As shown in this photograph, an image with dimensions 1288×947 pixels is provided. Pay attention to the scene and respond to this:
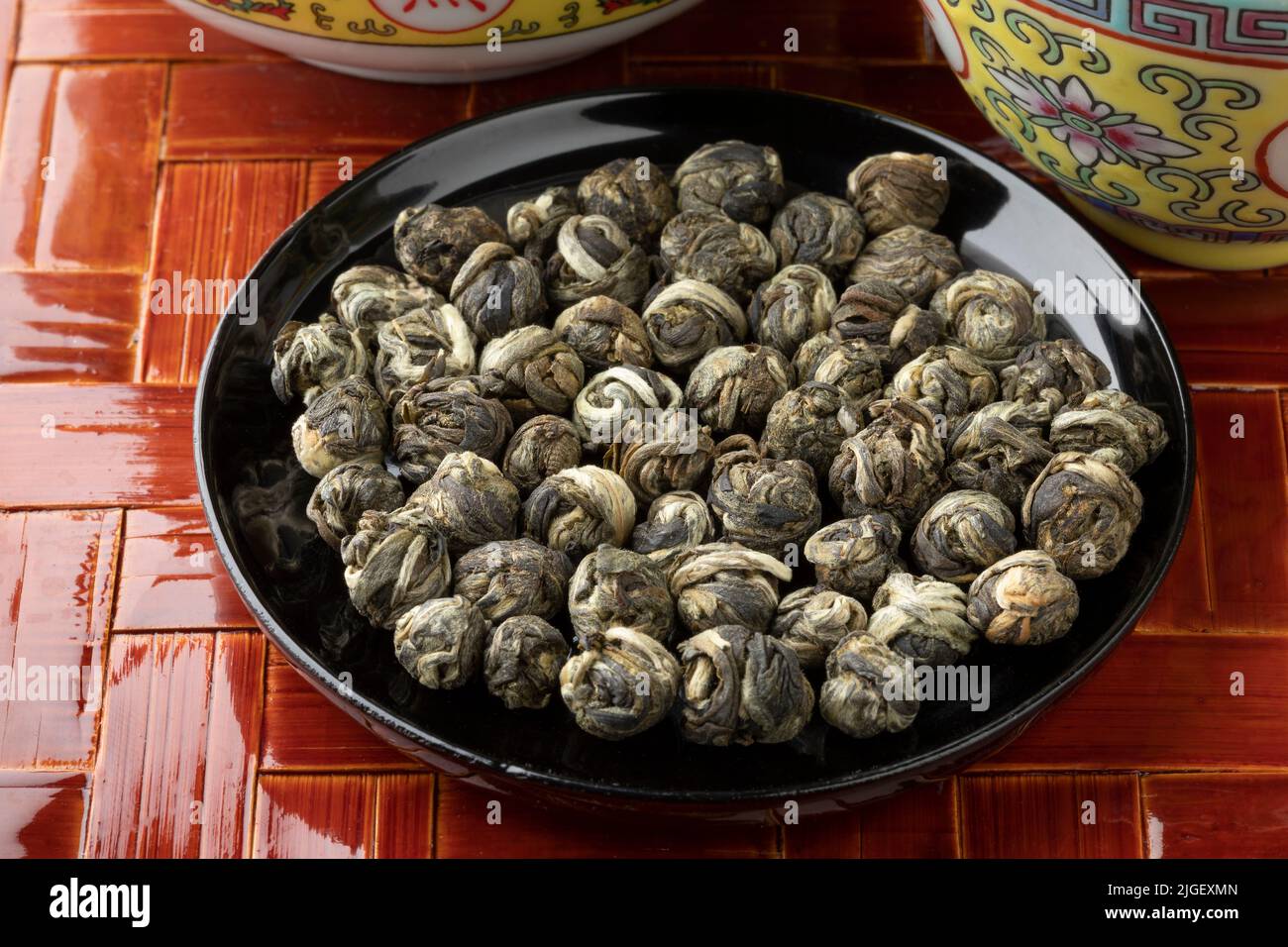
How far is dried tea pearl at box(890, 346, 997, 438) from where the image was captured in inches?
42.5

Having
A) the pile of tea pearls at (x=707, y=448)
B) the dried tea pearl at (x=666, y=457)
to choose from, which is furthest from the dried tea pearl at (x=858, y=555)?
the dried tea pearl at (x=666, y=457)

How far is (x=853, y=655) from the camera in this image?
0.95 meters

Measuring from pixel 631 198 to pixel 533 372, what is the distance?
19 centimetres

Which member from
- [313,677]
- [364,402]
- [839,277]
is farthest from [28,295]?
[839,277]

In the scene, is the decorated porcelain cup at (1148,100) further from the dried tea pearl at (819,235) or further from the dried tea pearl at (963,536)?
the dried tea pearl at (963,536)

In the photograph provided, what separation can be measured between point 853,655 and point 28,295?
2.66ft

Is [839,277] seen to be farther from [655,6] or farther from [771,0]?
[771,0]

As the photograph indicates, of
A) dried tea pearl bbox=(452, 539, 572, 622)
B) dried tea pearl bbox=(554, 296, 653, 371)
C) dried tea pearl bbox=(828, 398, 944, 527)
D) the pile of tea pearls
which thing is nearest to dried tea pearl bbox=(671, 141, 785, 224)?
the pile of tea pearls

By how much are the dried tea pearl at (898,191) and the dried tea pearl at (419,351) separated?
1.11 feet

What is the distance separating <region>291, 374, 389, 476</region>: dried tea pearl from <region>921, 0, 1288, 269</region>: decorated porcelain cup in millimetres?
519

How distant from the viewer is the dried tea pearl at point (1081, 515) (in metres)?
1.00

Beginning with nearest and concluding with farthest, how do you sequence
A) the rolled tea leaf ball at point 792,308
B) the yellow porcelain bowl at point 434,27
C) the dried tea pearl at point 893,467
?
the dried tea pearl at point 893,467
the rolled tea leaf ball at point 792,308
the yellow porcelain bowl at point 434,27

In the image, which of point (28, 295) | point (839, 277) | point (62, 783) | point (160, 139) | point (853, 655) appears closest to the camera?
Answer: point (853, 655)

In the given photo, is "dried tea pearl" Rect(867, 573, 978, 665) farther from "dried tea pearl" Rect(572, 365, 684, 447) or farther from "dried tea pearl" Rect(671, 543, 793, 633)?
"dried tea pearl" Rect(572, 365, 684, 447)
